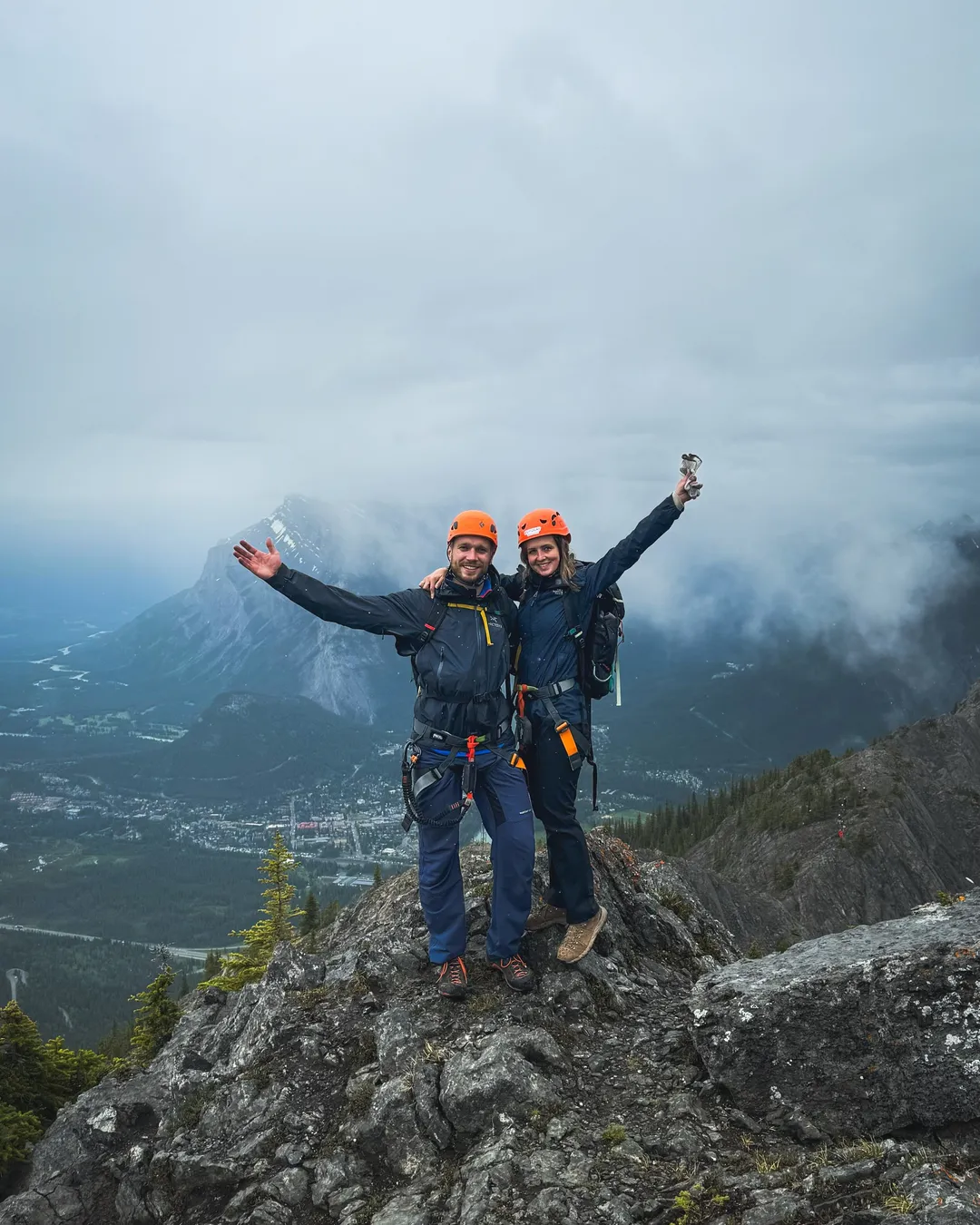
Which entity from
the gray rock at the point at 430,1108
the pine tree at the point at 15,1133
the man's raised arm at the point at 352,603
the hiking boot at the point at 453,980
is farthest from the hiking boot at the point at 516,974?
the pine tree at the point at 15,1133

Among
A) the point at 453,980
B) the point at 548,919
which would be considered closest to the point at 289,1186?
the point at 453,980

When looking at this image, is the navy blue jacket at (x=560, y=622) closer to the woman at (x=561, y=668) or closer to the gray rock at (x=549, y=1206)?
the woman at (x=561, y=668)

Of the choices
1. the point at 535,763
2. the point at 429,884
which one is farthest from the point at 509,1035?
the point at 535,763

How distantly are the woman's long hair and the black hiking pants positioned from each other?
85.9 inches

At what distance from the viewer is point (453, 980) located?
1024 cm

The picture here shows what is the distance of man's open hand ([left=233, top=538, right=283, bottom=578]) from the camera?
1019 centimetres

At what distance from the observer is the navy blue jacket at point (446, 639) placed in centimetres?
998

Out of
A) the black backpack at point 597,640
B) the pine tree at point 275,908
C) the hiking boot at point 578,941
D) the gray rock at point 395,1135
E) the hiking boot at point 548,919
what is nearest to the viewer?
the gray rock at point 395,1135

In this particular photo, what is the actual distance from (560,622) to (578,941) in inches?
204

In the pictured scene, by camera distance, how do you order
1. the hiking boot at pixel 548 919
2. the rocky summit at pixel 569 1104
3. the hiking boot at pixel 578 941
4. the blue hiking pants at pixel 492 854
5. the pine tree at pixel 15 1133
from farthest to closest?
the pine tree at pixel 15 1133 → the hiking boot at pixel 548 919 → the hiking boot at pixel 578 941 → the blue hiking pants at pixel 492 854 → the rocky summit at pixel 569 1104

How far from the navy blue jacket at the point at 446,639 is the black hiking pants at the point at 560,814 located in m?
0.77

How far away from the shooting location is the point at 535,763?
418 inches

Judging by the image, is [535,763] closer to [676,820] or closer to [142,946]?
[676,820]

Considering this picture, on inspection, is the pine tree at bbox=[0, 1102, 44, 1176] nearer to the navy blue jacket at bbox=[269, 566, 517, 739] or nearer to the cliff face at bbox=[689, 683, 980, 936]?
the navy blue jacket at bbox=[269, 566, 517, 739]
